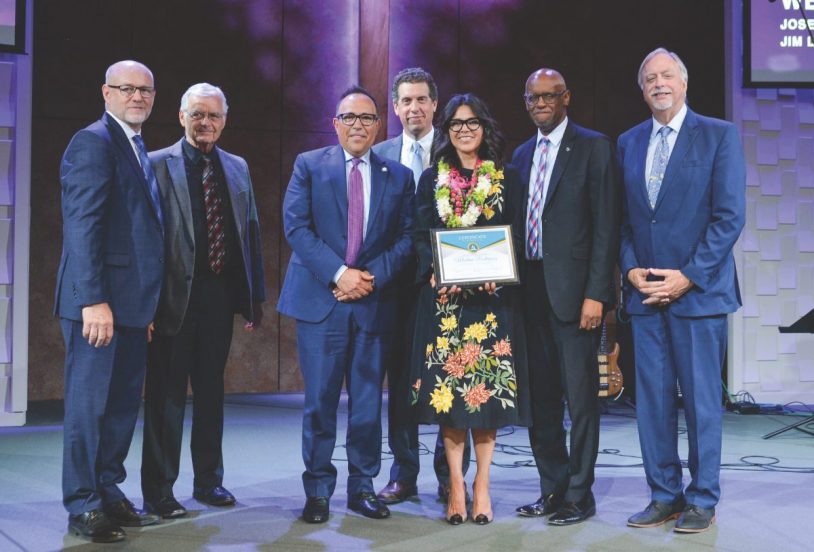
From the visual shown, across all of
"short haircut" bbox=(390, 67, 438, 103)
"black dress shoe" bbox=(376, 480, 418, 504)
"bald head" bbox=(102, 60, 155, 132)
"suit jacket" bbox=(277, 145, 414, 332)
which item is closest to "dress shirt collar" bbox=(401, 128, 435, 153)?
"short haircut" bbox=(390, 67, 438, 103)

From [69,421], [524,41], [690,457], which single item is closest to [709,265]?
[690,457]

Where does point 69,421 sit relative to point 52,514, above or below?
above

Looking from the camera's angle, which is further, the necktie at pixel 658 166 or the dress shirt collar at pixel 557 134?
the dress shirt collar at pixel 557 134

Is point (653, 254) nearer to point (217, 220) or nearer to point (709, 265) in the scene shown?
point (709, 265)

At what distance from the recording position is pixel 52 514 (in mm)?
3746

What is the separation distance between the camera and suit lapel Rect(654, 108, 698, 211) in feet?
12.0

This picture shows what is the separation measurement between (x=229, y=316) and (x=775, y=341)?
5.21m

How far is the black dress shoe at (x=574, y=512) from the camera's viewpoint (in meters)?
3.62

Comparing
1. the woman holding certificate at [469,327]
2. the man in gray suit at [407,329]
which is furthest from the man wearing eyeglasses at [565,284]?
the man in gray suit at [407,329]

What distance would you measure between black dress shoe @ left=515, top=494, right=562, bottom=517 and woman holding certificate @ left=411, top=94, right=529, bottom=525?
19 cm

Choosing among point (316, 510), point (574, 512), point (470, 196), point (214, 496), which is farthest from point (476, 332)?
point (214, 496)

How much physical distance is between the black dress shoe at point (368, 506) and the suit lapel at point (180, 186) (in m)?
1.28

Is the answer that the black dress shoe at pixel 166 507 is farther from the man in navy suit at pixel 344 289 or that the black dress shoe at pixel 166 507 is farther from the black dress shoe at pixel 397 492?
the black dress shoe at pixel 397 492

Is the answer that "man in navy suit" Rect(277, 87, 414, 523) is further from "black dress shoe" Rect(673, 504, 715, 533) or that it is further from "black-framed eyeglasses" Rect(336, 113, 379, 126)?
"black dress shoe" Rect(673, 504, 715, 533)
